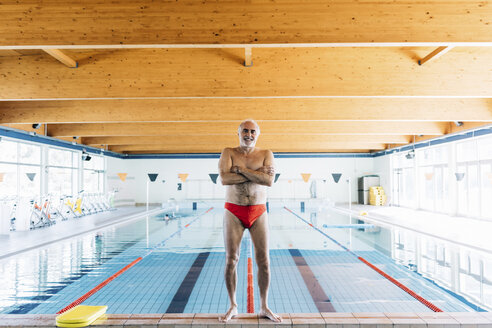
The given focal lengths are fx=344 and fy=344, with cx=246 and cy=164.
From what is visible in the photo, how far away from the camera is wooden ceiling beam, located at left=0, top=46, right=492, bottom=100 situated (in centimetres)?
591

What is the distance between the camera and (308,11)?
13.5 ft

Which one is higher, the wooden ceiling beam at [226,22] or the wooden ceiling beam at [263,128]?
the wooden ceiling beam at [226,22]

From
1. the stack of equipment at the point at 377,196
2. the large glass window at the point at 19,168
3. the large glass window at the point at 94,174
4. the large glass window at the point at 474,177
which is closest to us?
the large glass window at the point at 19,168

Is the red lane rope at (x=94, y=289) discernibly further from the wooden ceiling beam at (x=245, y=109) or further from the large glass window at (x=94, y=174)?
the large glass window at (x=94, y=174)

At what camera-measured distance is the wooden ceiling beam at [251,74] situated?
5.91 metres

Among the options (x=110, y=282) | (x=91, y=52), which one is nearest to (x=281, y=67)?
(x=91, y=52)

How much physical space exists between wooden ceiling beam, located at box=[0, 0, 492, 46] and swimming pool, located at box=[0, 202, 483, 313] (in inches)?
119

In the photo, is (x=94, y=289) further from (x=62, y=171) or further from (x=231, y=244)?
(x=62, y=171)

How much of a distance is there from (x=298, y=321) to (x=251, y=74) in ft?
14.3

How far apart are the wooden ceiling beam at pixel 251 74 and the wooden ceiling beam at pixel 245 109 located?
7.09ft

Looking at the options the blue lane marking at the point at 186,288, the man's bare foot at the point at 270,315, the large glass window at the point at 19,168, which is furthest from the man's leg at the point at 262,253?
the large glass window at the point at 19,168

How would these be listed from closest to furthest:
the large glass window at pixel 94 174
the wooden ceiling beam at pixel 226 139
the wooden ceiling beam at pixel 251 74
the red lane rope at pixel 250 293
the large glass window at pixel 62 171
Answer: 1. the red lane rope at pixel 250 293
2. the wooden ceiling beam at pixel 251 74
3. the wooden ceiling beam at pixel 226 139
4. the large glass window at pixel 62 171
5. the large glass window at pixel 94 174

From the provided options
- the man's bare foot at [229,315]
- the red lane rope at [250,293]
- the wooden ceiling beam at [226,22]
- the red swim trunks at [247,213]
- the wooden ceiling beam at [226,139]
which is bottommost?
the red lane rope at [250,293]

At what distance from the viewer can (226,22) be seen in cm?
410
